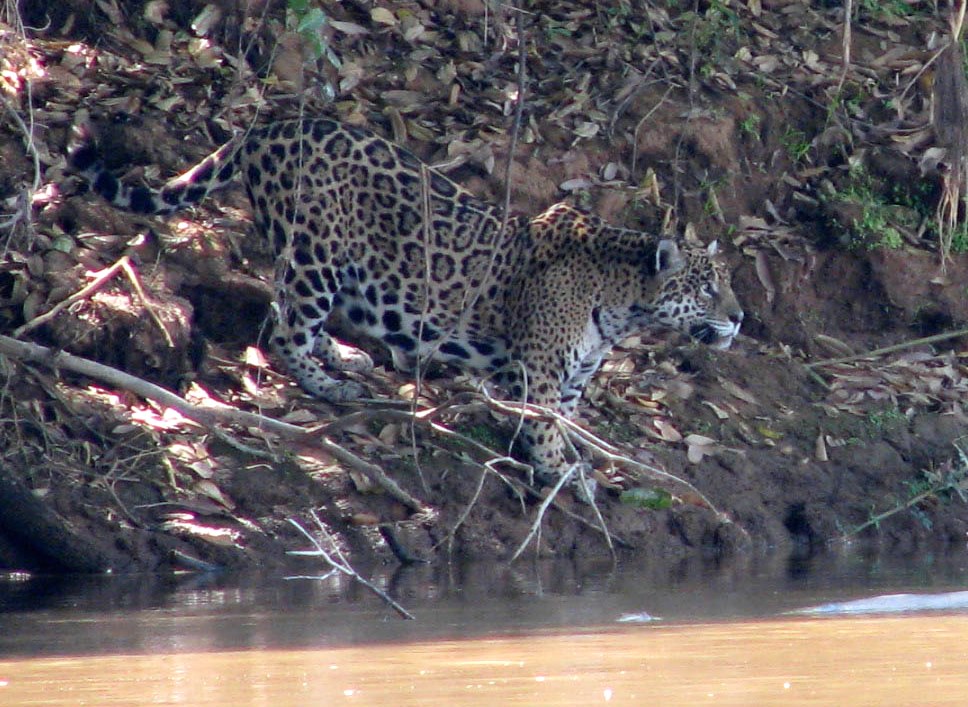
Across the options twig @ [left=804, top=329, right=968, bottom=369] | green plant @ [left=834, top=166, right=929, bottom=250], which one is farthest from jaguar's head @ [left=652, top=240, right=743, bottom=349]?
green plant @ [left=834, top=166, right=929, bottom=250]

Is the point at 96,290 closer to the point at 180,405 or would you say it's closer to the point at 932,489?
the point at 180,405

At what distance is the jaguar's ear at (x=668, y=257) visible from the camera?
30.6ft

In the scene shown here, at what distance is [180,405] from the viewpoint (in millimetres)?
7469

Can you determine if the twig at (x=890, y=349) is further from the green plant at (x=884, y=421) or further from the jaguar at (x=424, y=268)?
the jaguar at (x=424, y=268)

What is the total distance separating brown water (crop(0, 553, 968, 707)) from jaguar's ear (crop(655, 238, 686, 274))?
80.8 inches

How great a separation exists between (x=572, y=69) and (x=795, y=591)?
5.33m

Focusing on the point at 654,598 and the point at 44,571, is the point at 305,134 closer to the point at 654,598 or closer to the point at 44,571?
the point at 44,571

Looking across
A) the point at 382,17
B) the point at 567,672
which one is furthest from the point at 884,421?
the point at 567,672

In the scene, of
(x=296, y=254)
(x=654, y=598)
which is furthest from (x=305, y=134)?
(x=654, y=598)

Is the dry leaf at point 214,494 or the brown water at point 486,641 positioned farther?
the dry leaf at point 214,494

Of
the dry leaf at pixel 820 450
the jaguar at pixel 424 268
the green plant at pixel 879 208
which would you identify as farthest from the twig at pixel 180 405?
the green plant at pixel 879 208

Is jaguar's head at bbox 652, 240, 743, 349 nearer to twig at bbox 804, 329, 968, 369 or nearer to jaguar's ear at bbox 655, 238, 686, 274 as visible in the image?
jaguar's ear at bbox 655, 238, 686, 274

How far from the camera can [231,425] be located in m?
8.70

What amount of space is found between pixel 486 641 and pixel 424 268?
13.3 ft
